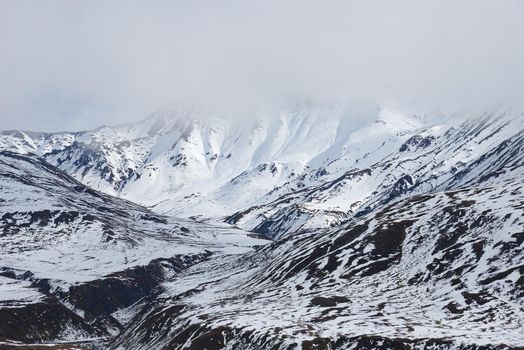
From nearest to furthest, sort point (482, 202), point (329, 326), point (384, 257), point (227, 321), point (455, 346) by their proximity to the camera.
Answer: point (455, 346) → point (329, 326) → point (227, 321) → point (384, 257) → point (482, 202)

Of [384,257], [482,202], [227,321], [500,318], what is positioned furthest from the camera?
[482,202]

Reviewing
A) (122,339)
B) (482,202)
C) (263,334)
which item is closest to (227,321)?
(263,334)

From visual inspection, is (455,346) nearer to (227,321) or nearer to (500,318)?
(500,318)

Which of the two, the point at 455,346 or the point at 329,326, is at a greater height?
the point at 329,326

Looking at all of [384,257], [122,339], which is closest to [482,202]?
[384,257]

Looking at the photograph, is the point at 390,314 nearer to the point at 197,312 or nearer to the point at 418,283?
the point at 418,283

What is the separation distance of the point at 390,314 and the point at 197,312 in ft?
170

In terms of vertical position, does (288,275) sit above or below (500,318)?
above

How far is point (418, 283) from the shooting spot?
152 meters

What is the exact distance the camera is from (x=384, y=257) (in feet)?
579

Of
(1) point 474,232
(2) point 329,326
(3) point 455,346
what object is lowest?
(3) point 455,346

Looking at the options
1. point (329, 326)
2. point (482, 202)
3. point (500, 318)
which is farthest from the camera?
point (482, 202)

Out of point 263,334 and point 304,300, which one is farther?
point 304,300

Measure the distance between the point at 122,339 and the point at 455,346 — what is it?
112 meters
